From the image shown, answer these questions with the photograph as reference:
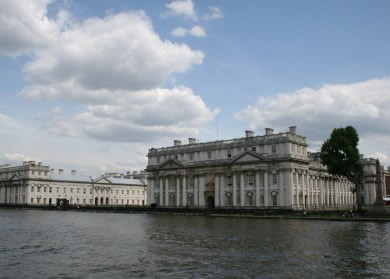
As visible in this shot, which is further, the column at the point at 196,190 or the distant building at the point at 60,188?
the distant building at the point at 60,188

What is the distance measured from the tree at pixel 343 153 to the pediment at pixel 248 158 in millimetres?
11969

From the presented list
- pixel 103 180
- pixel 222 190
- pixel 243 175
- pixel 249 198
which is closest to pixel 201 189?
pixel 222 190

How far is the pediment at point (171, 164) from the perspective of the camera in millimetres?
104400

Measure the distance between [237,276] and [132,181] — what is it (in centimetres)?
15810

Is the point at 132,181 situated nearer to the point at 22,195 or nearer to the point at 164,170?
the point at 22,195

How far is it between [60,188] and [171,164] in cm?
→ 6636

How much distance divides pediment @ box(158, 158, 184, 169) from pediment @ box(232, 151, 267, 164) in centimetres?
1547

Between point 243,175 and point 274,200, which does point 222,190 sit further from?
point 274,200

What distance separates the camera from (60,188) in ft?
518

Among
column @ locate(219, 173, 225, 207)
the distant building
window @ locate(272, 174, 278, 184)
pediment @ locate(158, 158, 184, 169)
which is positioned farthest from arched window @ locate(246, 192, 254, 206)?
the distant building

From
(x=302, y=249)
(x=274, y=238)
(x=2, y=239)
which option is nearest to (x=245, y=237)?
(x=274, y=238)

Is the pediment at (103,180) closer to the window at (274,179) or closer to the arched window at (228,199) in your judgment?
the arched window at (228,199)

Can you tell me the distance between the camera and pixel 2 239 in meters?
38.0

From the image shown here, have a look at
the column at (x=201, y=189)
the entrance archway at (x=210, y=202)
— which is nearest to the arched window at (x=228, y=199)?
the entrance archway at (x=210, y=202)
